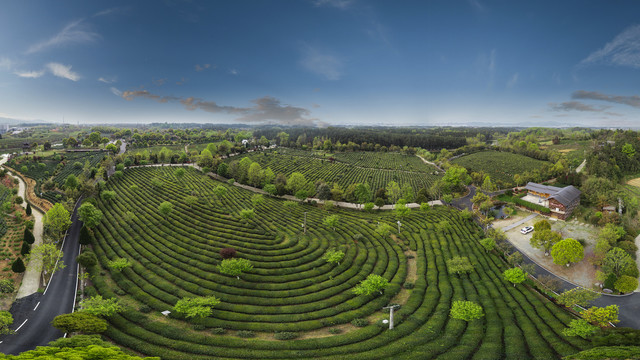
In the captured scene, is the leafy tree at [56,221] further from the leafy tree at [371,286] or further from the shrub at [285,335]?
the leafy tree at [371,286]

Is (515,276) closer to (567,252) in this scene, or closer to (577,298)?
(577,298)

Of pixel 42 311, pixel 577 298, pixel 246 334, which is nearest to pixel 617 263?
pixel 577 298

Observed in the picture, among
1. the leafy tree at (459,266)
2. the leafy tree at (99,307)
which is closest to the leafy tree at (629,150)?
the leafy tree at (459,266)

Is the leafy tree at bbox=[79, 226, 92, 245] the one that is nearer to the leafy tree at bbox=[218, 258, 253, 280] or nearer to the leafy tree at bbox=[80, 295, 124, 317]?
the leafy tree at bbox=[80, 295, 124, 317]

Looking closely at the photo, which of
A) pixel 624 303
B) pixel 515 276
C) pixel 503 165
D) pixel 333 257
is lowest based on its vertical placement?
pixel 624 303

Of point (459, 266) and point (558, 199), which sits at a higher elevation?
point (558, 199)
